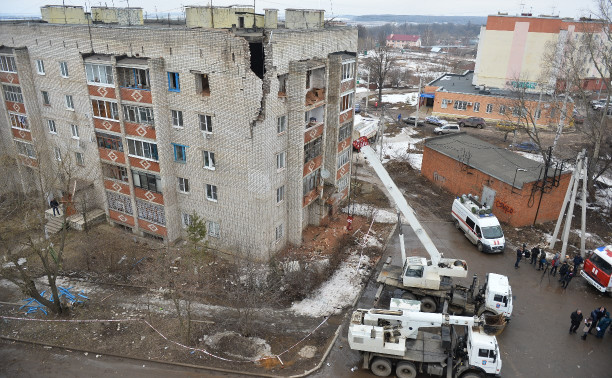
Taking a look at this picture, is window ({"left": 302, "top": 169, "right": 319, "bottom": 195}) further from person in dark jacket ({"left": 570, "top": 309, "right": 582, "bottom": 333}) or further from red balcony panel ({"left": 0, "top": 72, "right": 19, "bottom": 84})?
red balcony panel ({"left": 0, "top": 72, "right": 19, "bottom": 84})

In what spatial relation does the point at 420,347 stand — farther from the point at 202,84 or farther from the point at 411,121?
the point at 411,121

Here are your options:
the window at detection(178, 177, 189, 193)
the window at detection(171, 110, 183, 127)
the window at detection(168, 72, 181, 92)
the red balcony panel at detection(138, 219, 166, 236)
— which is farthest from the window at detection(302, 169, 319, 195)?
Result: the red balcony panel at detection(138, 219, 166, 236)

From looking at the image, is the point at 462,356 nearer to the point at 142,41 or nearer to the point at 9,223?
the point at 142,41

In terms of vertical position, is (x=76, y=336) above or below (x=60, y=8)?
below

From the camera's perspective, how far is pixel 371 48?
6161 inches

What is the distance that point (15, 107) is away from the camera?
28828 millimetres

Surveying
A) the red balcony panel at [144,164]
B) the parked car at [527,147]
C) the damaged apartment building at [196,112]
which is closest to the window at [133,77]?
the damaged apartment building at [196,112]

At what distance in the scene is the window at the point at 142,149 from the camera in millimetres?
23844

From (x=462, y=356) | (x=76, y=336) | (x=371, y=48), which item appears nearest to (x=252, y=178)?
(x=76, y=336)

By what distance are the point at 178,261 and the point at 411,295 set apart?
13.8m

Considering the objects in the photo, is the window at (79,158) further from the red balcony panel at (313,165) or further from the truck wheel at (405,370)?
the truck wheel at (405,370)

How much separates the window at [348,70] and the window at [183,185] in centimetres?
1222

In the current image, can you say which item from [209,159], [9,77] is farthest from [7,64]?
[209,159]

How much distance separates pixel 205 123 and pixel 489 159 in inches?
936
